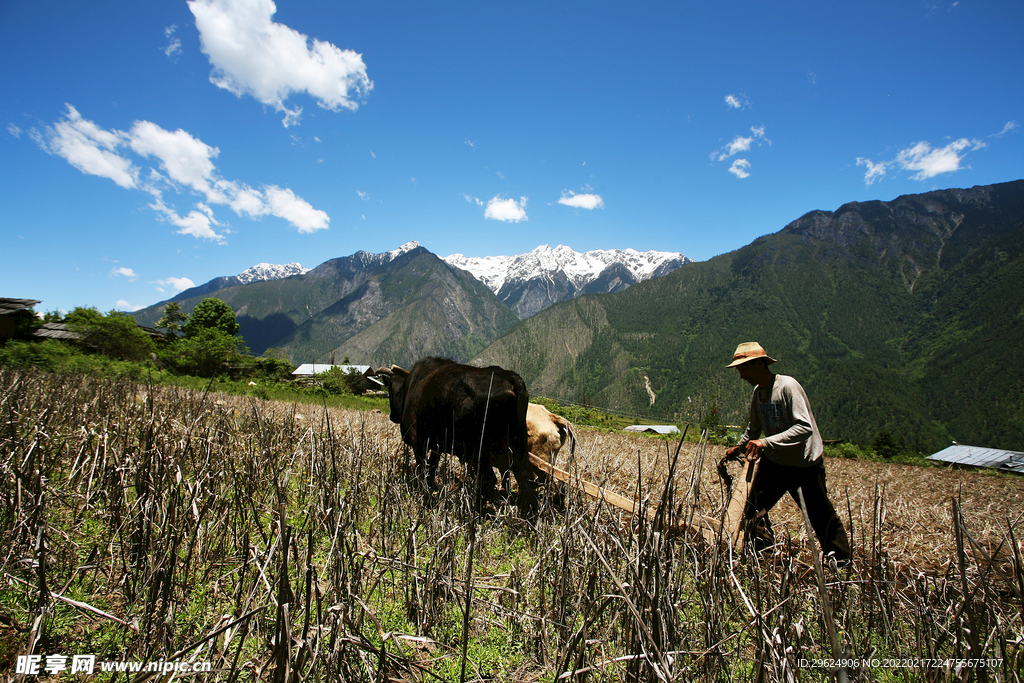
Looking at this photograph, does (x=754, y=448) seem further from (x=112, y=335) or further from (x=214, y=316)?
(x=214, y=316)

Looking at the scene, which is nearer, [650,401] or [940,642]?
[940,642]

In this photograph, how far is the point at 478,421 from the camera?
222 inches

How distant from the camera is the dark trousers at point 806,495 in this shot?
4.00 m

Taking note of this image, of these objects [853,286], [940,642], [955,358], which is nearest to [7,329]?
[940,642]

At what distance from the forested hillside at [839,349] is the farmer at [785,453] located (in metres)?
107

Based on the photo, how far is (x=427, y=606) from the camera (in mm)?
2920

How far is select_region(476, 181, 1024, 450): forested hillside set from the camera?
112 meters

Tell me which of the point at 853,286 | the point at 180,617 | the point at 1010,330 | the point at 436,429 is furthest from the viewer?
the point at 853,286

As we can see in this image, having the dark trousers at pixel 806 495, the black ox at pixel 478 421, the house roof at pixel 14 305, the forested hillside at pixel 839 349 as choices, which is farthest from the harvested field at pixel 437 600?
the forested hillside at pixel 839 349

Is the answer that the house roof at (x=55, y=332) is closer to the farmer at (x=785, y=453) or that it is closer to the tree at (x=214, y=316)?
the tree at (x=214, y=316)

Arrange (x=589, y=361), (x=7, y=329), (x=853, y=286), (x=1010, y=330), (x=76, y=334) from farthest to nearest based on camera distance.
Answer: (x=853, y=286), (x=589, y=361), (x=1010, y=330), (x=76, y=334), (x=7, y=329)

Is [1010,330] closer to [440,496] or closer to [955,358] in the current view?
[955,358]

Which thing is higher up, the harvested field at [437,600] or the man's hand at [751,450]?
the man's hand at [751,450]

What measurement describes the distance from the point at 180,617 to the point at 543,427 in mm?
4599
